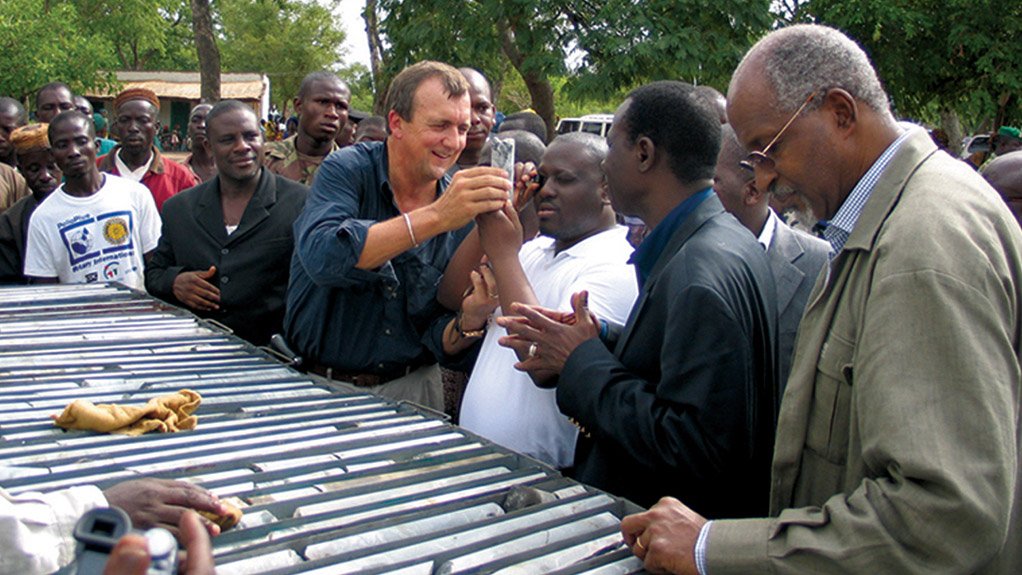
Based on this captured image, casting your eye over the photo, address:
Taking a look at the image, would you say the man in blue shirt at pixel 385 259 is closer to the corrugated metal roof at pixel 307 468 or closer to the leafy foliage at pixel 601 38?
the corrugated metal roof at pixel 307 468

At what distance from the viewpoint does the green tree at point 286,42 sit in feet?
143

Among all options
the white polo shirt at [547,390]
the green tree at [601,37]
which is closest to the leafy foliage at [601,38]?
the green tree at [601,37]

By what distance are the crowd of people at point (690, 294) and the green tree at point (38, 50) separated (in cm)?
2205

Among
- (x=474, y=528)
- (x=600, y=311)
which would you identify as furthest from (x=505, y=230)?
(x=474, y=528)

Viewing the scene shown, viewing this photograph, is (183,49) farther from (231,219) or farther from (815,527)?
(815,527)

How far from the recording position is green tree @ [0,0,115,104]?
23.4 m

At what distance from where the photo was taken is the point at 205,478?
2041 mm

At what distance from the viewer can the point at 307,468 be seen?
214 centimetres

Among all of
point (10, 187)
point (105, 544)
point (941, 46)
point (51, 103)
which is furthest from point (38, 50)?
point (105, 544)

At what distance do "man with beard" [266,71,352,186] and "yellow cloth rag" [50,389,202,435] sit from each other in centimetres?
325

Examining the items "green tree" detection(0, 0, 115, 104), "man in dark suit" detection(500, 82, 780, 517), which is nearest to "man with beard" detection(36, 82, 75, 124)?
"man in dark suit" detection(500, 82, 780, 517)

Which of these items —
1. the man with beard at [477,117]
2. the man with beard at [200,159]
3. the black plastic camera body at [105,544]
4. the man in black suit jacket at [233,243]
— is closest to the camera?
the black plastic camera body at [105,544]

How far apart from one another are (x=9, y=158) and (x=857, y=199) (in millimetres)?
7046

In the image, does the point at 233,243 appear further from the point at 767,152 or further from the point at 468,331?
the point at 767,152
